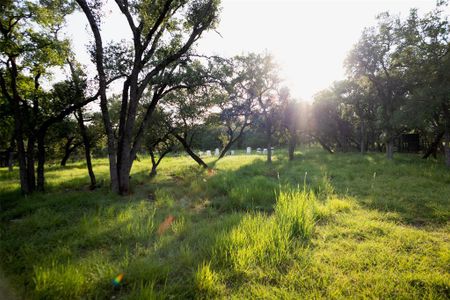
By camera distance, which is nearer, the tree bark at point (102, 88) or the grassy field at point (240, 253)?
the grassy field at point (240, 253)

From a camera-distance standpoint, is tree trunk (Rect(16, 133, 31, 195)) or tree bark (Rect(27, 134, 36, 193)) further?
tree bark (Rect(27, 134, 36, 193))

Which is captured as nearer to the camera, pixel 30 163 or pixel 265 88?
pixel 30 163

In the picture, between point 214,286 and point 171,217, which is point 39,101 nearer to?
point 171,217

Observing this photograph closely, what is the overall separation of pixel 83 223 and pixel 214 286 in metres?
4.08

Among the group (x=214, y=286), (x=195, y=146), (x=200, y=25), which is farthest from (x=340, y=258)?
A: (x=195, y=146)

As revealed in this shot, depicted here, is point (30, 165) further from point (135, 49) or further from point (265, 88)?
point (265, 88)

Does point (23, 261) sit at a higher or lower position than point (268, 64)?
lower

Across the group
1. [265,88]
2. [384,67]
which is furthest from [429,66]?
[265,88]

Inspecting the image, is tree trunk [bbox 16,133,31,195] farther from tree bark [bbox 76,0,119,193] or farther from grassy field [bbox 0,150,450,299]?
tree bark [bbox 76,0,119,193]

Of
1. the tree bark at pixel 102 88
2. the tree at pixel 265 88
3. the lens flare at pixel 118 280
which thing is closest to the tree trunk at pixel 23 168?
the tree bark at pixel 102 88

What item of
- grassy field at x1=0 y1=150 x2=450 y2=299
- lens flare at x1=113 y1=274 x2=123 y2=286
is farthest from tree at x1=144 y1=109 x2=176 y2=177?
lens flare at x1=113 y1=274 x2=123 y2=286

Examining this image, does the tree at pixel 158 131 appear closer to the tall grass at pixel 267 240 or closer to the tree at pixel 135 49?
the tree at pixel 135 49

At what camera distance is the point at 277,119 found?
22.5 m

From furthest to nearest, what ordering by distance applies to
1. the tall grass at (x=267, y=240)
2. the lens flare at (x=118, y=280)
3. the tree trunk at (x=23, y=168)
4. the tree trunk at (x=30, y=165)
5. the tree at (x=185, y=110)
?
the tree at (x=185, y=110) → the tree trunk at (x=30, y=165) → the tree trunk at (x=23, y=168) → the tall grass at (x=267, y=240) → the lens flare at (x=118, y=280)
